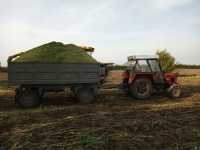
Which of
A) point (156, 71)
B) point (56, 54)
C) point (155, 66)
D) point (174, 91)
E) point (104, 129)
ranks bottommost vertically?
point (104, 129)

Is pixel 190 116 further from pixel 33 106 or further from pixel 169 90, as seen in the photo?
pixel 33 106

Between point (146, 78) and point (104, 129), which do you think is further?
point (146, 78)

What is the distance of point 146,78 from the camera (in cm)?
1282

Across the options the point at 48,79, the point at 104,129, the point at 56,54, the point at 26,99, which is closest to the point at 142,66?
the point at 56,54

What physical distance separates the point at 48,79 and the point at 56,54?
1517mm

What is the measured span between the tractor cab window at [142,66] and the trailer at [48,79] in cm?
200

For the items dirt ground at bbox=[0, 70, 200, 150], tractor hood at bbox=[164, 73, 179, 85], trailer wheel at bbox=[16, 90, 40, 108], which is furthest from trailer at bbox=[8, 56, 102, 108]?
tractor hood at bbox=[164, 73, 179, 85]

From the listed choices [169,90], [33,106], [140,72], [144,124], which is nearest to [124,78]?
[140,72]

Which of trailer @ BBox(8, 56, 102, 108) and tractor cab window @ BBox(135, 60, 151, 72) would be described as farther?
tractor cab window @ BBox(135, 60, 151, 72)

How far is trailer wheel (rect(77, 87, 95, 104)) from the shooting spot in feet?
37.8

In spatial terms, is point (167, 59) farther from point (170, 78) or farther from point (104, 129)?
point (104, 129)

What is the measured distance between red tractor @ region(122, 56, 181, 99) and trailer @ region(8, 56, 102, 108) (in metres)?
1.92

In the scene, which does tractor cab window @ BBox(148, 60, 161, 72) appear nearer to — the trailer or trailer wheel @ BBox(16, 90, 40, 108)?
the trailer

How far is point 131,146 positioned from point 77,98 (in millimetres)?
5986
